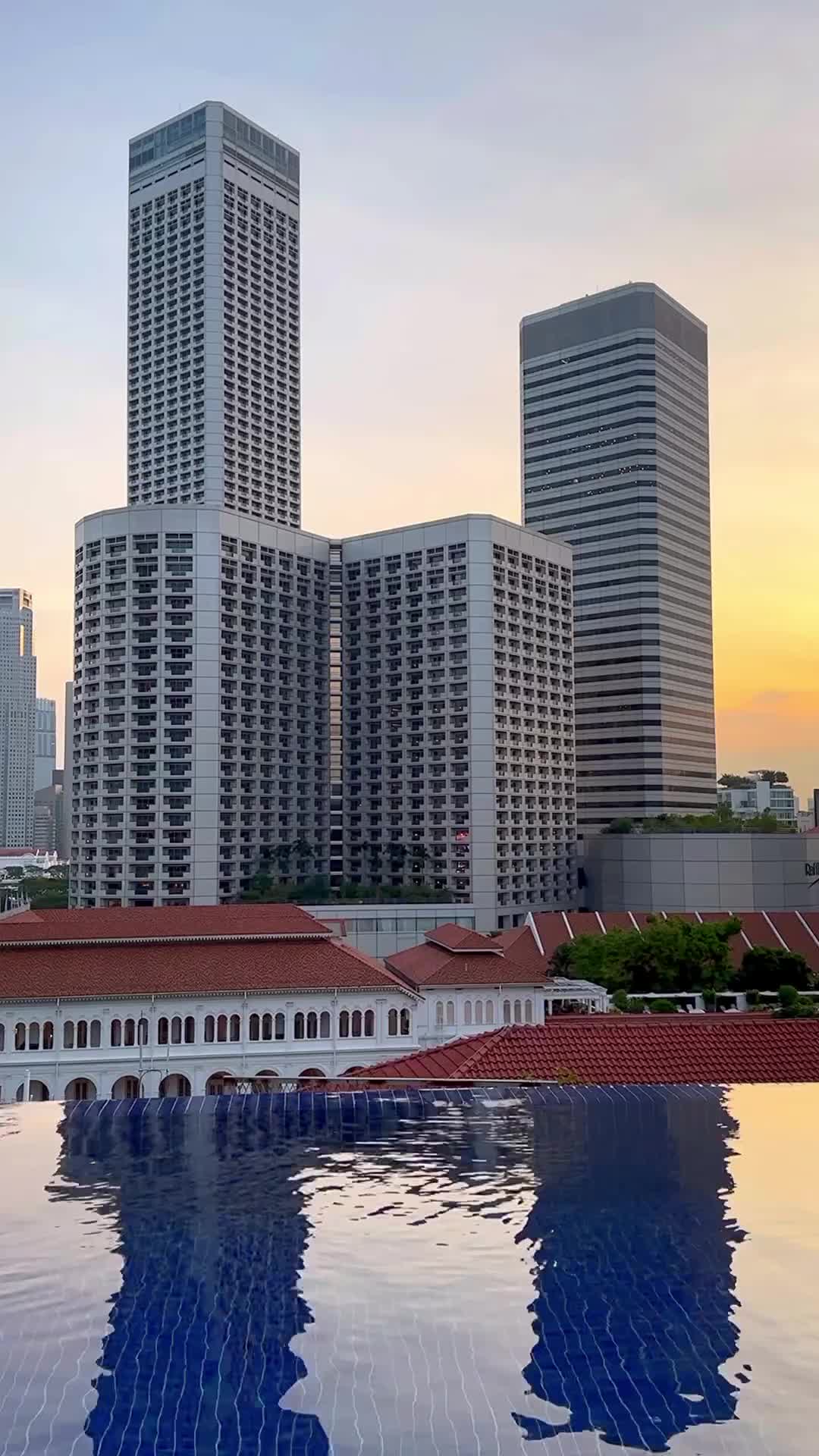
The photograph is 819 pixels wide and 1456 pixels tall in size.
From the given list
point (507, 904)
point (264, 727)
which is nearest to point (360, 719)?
point (264, 727)

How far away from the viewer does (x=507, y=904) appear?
125m

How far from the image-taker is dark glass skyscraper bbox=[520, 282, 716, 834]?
16912 cm

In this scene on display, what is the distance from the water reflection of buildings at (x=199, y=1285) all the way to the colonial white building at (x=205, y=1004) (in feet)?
54.0

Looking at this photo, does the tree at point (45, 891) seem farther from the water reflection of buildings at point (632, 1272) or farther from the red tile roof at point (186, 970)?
the water reflection of buildings at point (632, 1272)

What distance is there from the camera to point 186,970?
4959 centimetres

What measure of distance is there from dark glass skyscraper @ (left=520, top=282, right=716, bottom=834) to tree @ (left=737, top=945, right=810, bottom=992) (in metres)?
98.9

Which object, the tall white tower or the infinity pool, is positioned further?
the tall white tower

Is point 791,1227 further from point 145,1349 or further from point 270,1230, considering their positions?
point 145,1349

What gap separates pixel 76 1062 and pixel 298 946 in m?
10.7

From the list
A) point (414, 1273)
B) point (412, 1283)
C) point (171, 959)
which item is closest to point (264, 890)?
point (171, 959)

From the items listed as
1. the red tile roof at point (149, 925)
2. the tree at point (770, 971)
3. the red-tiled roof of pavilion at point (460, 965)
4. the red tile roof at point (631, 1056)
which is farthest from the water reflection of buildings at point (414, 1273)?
the tree at point (770, 971)

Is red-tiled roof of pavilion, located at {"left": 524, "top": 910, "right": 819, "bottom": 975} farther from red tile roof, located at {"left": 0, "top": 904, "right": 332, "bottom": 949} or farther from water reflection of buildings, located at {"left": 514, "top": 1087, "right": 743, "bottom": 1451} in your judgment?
water reflection of buildings, located at {"left": 514, "top": 1087, "right": 743, "bottom": 1451}

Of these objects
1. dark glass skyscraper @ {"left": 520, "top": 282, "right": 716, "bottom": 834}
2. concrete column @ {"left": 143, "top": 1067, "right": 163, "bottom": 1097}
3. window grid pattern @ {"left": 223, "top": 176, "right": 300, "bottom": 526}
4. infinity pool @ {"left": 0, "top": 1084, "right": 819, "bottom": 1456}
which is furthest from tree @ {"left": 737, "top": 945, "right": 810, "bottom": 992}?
window grid pattern @ {"left": 223, "top": 176, "right": 300, "bottom": 526}

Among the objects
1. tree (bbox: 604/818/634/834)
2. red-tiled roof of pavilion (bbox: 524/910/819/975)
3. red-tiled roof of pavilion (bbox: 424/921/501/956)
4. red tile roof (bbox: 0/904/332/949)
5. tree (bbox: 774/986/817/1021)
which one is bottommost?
tree (bbox: 774/986/817/1021)
